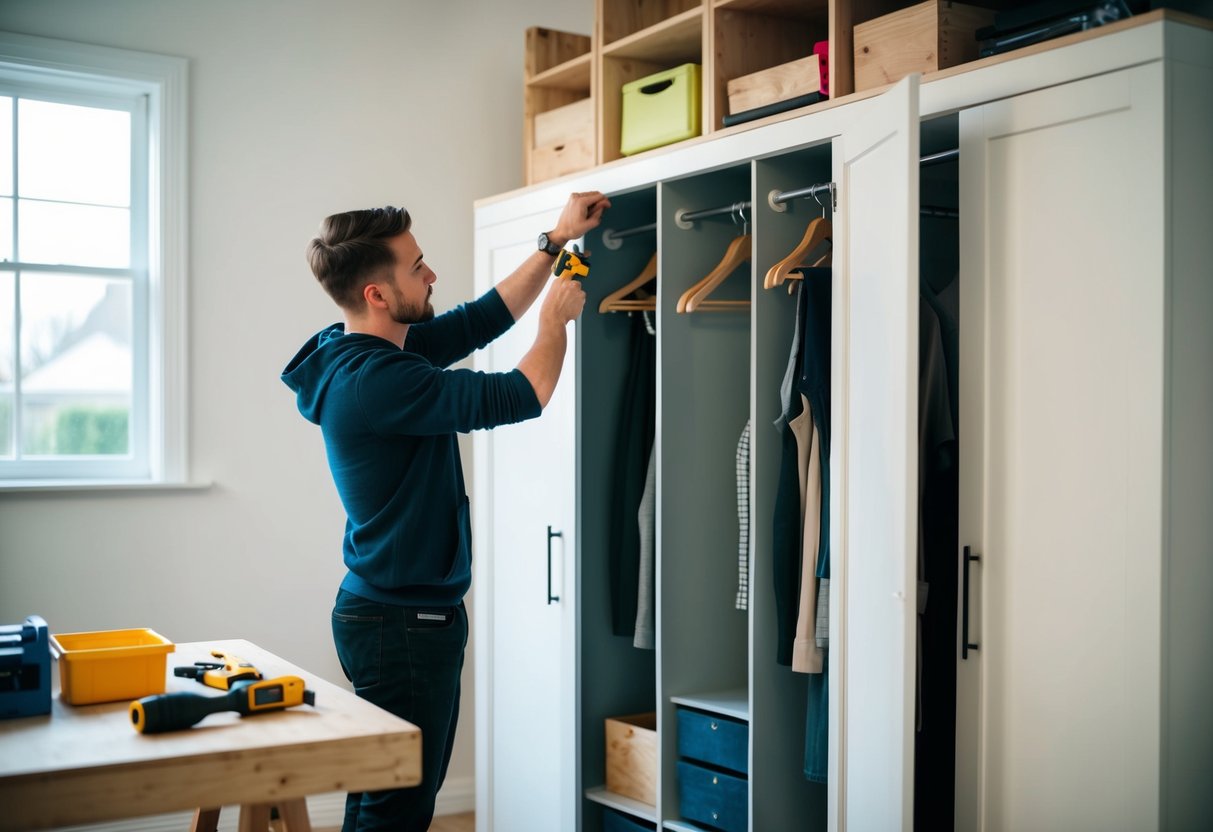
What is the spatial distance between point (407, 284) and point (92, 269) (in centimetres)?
167

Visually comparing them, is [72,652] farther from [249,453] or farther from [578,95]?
[578,95]

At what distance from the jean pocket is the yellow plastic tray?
18.0 inches

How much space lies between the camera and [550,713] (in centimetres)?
343

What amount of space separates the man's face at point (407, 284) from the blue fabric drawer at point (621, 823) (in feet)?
5.23

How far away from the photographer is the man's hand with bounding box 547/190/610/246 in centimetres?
284

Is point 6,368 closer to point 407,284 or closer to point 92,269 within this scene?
point 92,269

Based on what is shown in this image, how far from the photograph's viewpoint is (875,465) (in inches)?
93.4

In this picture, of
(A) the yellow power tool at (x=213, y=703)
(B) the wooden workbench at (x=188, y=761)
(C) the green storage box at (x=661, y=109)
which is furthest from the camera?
(C) the green storage box at (x=661, y=109)

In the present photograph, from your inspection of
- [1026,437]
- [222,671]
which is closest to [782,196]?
[1026,437]

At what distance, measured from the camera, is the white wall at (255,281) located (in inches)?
140

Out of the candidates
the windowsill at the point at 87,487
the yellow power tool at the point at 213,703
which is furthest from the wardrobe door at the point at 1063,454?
the windowsill at the point at 87,487

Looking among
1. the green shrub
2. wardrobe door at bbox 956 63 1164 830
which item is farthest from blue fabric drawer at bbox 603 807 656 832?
the green shrub

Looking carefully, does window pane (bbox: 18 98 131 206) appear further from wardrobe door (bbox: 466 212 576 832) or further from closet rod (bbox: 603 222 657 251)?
closet rod (bbox: 603 222 657 251)

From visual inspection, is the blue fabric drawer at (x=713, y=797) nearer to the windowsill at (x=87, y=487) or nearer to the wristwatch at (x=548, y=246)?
the wristwatch at (x=548, y=246)
